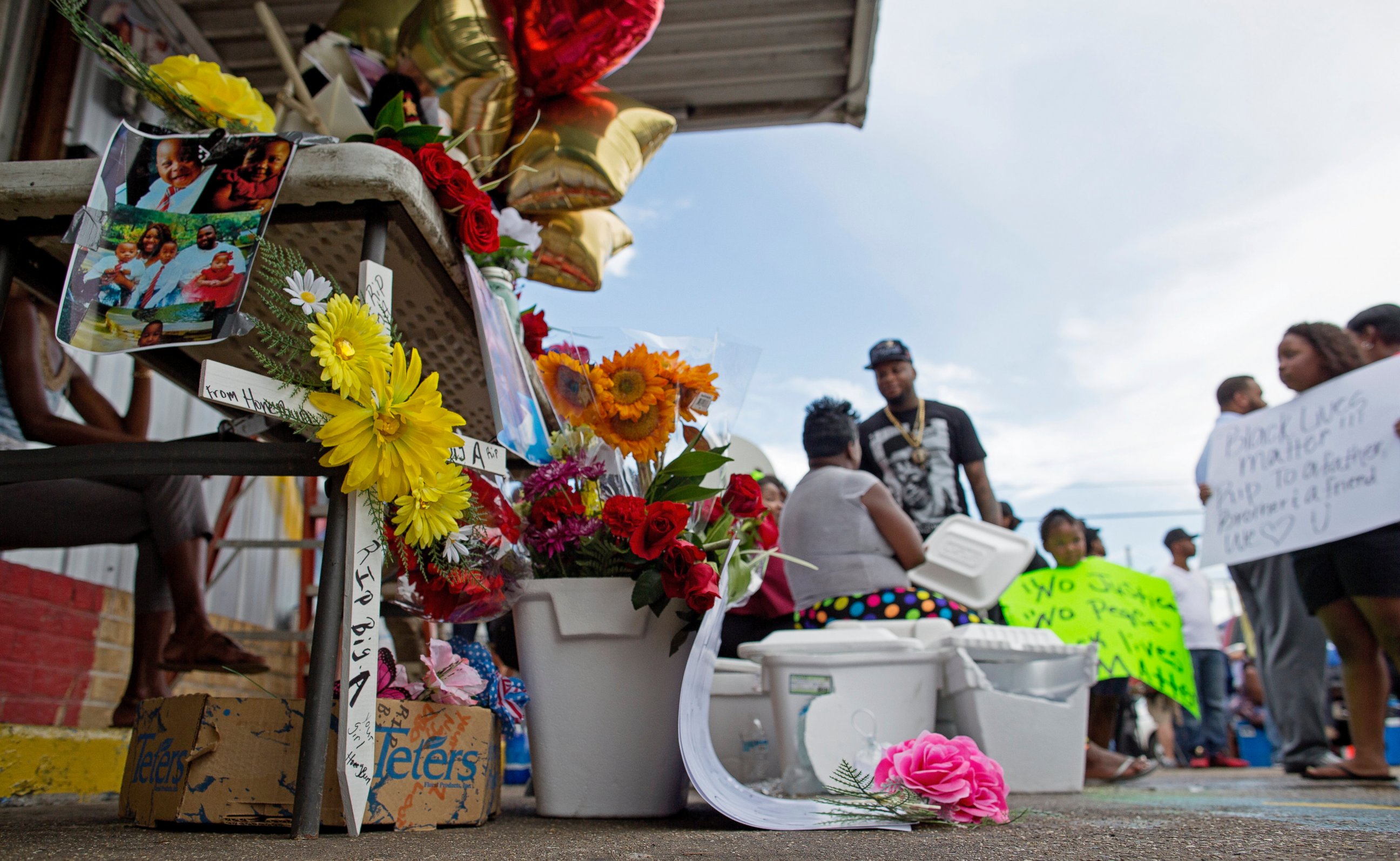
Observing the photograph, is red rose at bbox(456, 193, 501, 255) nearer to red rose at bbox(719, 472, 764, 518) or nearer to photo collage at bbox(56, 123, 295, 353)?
photo collage at bbox(56, 123, 295, 353)

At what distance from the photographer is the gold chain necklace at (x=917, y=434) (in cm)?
314

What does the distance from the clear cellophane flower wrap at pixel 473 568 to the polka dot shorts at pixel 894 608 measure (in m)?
1.15

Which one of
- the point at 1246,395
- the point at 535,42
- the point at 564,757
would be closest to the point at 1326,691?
the point at 1246,395

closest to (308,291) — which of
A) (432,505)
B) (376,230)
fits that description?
(376,230)

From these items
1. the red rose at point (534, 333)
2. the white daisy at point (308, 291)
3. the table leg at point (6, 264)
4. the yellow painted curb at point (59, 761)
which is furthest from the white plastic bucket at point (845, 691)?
the table leg at point (6, 264)

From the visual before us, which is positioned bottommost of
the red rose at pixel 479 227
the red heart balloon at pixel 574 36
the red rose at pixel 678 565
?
the red rose at pixel 678 565

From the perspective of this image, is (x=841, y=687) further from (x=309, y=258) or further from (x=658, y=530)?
(x=309, y=258)

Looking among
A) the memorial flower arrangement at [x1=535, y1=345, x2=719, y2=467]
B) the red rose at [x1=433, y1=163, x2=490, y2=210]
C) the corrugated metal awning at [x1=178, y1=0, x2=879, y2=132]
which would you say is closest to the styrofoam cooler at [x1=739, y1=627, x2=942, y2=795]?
the memorial flower arrangement at [x1=535, y1=345, x2=719, y2=467]

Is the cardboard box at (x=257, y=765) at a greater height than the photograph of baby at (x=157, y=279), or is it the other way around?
the photograph of baby at (x=157, y=279)

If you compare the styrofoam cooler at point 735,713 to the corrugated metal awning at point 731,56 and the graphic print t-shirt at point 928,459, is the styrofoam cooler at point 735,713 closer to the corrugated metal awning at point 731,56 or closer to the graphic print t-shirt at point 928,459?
the graphic print t-shirt at point 928,459

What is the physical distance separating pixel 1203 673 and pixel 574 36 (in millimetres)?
4965

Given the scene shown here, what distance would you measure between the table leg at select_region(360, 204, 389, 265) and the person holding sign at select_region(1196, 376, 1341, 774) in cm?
287

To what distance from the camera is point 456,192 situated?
1.24m

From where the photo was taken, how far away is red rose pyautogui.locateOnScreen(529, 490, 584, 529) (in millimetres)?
1384
